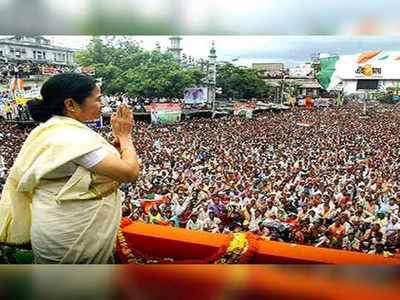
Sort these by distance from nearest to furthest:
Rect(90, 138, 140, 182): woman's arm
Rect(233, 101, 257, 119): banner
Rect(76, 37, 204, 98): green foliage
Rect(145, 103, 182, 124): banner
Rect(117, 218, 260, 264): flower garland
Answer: Rect(90, 138, 140, 182): woman's arm → Rect(117, 218, 260, 264): flower garland → Rect(76, 37, 204, 98): green foliage → Rect(145, 103, 182, 124): banner → Rect(233, 101, 257, 119): banner

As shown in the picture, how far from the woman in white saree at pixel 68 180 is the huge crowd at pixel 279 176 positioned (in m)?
0.55

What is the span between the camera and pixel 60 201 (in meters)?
0.98

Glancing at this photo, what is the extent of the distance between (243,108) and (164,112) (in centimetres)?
Result: 34

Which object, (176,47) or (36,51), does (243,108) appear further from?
(36,51)

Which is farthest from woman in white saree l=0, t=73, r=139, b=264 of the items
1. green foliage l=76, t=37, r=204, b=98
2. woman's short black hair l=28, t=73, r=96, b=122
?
green foliage l=76, t=37, r=204, b=98

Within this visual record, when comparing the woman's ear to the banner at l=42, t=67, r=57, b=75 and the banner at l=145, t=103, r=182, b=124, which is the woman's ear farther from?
the banner at l=145, t=103, r=182, b=124

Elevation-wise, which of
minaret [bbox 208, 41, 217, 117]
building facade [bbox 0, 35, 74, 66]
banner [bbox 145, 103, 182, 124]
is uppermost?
building facade [bbox 0, 35, 74, 66]

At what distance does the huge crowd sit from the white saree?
551 mm

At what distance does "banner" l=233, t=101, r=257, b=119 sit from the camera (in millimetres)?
1897

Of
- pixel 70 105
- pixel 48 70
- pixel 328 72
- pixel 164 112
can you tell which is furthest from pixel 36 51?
pixel 328 72

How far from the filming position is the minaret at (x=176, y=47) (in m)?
1.51

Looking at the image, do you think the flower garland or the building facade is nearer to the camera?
the flower garland
